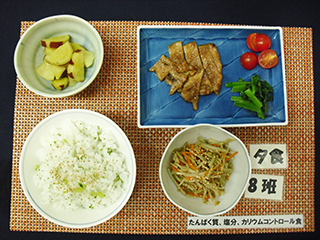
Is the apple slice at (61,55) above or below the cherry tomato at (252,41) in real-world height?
below

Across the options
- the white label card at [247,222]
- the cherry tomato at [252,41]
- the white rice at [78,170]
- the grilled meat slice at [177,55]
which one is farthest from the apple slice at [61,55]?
the white label card at [247,222]

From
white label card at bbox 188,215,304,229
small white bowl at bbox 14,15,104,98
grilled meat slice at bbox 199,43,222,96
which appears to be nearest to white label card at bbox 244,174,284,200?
white label card at bbox 188,215,304,229

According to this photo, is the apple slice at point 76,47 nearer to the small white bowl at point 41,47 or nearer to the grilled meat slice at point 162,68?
the small white bowl at point 41,47

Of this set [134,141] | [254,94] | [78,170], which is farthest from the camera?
[134,141]

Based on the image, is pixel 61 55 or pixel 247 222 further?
pixel 247 222

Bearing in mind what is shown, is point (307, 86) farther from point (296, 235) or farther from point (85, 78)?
point (85, 78)

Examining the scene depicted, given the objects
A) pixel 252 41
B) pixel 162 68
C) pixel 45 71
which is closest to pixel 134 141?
pixel 162 68

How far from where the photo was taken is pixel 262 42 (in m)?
1.71

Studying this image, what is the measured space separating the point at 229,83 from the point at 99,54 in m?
0.92

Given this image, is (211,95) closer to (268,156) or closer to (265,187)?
(268,156)

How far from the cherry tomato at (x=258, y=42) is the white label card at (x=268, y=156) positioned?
71 centimetres

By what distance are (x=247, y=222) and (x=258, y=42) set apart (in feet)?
4.41

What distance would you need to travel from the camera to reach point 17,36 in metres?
1.98

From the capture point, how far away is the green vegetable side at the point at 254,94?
1.67m
